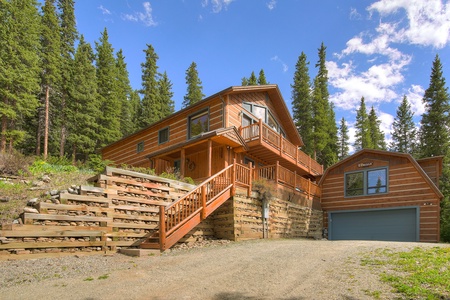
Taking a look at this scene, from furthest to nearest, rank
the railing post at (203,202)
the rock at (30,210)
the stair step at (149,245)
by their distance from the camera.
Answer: the railing post at (203,202), the stair step at (149,245), the rock at (30,210)

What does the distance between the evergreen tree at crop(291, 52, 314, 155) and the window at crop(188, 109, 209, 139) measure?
2042 cm

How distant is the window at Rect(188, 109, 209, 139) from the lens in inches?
690

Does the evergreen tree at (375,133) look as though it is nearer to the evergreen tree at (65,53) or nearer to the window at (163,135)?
the window at (163,135)

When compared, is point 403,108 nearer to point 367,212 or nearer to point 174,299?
point 367,212

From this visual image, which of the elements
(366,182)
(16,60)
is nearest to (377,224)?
(366,182)

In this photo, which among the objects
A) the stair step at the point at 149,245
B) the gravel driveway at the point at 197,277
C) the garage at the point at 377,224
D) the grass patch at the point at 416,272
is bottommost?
the garage at the point at 377,224

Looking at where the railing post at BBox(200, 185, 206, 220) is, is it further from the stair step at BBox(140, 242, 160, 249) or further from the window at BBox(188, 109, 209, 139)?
the window at BBox(188, 109, 209, 139)

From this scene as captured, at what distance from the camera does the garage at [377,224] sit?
672 inches

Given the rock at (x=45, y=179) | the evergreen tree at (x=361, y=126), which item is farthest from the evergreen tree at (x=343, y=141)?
the rock at (x=45, y=179)

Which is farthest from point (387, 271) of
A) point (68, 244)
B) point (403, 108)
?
point (403, 108)

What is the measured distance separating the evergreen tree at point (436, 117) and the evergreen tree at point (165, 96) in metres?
31.5

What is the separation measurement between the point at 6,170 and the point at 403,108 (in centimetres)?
5053

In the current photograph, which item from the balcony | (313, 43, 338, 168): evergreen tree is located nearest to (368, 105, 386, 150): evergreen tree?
(313, 43, 338, 168): evergreen tree

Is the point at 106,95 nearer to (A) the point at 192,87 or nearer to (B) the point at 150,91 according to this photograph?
(B) the point at 150,91
